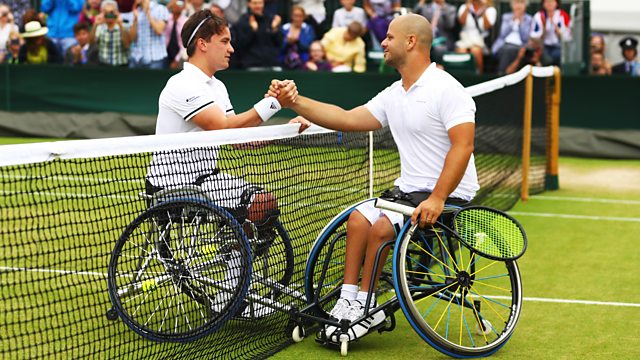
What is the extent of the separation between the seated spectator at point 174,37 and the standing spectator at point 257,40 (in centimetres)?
113

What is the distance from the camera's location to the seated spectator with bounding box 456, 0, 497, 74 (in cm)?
1683

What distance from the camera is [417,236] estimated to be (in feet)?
18.7

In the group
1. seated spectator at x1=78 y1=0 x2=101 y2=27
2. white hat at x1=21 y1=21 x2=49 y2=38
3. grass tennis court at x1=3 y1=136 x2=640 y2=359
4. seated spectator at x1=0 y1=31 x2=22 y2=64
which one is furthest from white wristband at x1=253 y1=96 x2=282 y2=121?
seated spectator at x1=78 y1=0 x2=101 y2=27

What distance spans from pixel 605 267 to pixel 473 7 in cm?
923

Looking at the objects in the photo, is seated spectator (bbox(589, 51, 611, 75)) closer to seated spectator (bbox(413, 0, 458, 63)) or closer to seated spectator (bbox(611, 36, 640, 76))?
seated spectator (bbox(611, 36, 640, 76))

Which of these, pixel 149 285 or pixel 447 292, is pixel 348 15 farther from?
pixel 149 285

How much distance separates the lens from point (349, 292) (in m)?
5.74

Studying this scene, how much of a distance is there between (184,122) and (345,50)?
36.2 ft

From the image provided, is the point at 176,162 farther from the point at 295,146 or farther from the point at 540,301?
the point at 540,301

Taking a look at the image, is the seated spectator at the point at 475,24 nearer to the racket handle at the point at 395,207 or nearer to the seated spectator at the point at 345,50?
the seated spectator at the point at 345,50

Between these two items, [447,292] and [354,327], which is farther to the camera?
[447,292]

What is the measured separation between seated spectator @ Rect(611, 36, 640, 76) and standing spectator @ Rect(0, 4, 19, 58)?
1002cm

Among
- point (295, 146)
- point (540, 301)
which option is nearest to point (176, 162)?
point (295, 146)

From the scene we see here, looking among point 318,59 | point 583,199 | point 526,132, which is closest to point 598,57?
point 318,59
